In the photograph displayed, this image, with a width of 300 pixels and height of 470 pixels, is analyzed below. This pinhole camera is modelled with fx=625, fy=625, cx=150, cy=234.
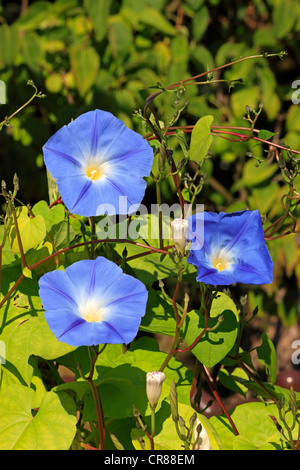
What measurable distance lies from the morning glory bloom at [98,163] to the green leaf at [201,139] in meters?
0.08

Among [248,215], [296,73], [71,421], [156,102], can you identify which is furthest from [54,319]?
[296,73]

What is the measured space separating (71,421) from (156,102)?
61.1 inches

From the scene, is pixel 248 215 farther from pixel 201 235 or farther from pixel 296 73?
pixel 296 73

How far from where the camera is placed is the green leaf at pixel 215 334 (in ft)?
2.46

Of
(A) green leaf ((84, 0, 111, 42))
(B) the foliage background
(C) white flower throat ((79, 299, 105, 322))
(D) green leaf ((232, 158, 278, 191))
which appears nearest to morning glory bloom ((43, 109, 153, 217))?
(C) white flower throat ((79, 299, 105, 322))

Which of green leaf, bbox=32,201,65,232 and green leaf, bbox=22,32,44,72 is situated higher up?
green leaf, bbox=22,32,44,72

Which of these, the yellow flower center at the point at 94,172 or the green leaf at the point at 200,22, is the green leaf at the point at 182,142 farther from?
the green leaf at the point at 200,22

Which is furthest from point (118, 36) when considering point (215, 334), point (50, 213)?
point (215, 334)

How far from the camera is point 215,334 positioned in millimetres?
770

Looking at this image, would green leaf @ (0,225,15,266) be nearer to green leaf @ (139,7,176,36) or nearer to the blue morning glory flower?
the blue morning glory flower

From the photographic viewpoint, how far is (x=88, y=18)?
2188 mm

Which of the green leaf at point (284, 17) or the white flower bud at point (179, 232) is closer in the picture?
the white flower bud at point (179, 232)

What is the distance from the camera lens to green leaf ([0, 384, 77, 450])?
0.67 metres
